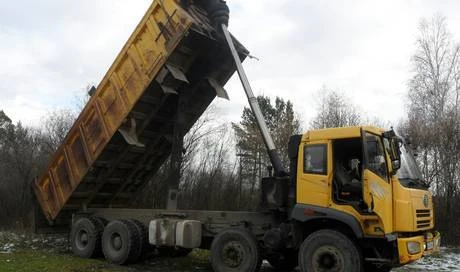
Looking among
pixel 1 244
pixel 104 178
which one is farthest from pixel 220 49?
pixel 1 244

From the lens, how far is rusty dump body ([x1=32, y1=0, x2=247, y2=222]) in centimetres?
927

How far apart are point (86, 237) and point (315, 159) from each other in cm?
556

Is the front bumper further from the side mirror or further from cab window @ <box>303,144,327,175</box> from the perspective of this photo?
cab window @ <box>303,144,327,175</box>

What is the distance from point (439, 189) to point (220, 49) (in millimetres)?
11248

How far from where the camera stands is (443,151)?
1808 cm

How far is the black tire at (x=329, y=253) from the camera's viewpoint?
7.19 m

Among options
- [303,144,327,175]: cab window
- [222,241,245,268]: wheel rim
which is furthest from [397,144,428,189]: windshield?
[222,241,245,268]: wheel rim

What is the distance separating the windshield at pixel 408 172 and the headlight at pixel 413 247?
837 mm

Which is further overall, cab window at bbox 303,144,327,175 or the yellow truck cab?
cab window at bbox 303,144,327,175

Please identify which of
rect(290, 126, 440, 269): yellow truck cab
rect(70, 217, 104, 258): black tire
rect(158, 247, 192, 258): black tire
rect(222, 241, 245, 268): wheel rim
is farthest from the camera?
rect(158, 247, 192, 258): black tire

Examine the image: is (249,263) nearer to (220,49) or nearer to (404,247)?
(404,247)

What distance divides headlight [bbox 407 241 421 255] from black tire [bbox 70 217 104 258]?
6345mm

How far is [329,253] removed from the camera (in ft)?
24.3

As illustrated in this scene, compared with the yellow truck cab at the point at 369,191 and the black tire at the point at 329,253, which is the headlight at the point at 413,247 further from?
the black tire at the point at 329,253
